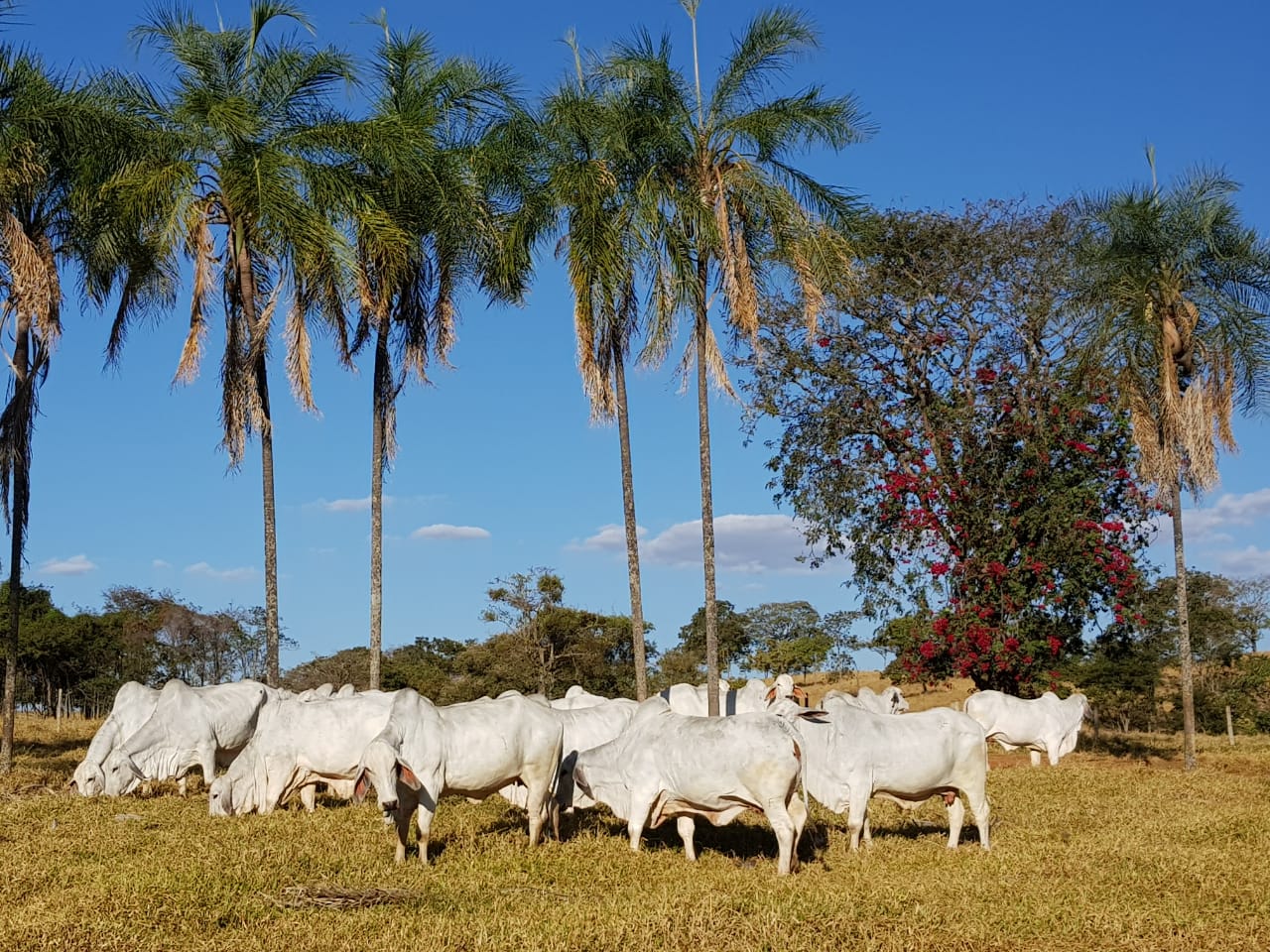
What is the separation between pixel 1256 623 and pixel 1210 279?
33448 mm

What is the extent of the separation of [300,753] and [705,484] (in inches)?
294

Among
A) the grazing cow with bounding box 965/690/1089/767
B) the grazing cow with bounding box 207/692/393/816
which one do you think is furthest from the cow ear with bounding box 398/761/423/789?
the grazing cow with bounding box 965/690/1089/767

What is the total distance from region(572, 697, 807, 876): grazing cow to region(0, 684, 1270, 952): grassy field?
1.37 ft

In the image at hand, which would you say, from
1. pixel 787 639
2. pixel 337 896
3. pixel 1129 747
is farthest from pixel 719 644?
pixel 337 896

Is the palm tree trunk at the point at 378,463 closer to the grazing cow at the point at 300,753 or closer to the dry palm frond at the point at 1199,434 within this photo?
the grazing cow at the point at 300,753

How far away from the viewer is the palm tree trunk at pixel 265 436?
71.0ft

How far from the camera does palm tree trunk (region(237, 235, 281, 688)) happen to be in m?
21.6

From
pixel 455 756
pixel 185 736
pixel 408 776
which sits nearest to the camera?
pixel 408 776

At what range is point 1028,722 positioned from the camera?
24.2m

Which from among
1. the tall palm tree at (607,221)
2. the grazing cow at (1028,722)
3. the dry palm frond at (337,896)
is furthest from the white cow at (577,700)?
the dry palm frond at (337,896)

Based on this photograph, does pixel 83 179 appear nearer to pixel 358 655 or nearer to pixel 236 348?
pixel 236 348

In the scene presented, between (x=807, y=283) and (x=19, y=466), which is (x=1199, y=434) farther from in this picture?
(x=19, y=466)

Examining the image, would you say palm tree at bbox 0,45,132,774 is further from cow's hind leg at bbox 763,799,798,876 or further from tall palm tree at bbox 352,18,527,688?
cow's hind leg at bbox 763,799,798,876

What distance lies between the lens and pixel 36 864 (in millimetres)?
11484
